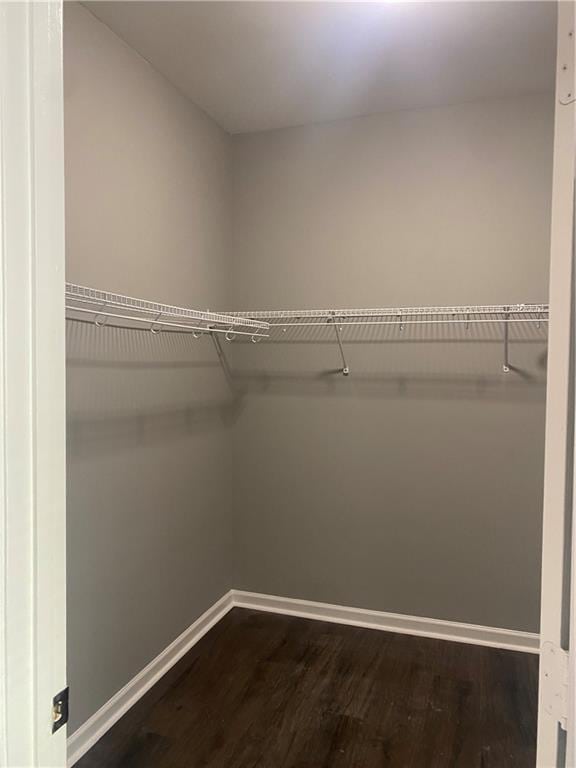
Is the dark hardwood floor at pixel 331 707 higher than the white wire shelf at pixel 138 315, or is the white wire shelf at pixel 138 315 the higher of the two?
the white wire shelf at pixel 138 315

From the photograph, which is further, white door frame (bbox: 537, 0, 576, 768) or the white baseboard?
the white baseboard

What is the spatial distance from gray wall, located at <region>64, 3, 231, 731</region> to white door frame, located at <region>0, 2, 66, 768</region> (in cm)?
120

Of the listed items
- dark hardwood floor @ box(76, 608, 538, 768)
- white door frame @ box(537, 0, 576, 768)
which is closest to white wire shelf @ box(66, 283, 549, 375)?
dark hardwood floor @ box(76, 608, 538, 768)

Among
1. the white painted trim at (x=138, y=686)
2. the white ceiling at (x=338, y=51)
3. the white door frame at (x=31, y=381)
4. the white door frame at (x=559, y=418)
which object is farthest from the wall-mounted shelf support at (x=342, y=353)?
the white door frame at (x=31, y=381)

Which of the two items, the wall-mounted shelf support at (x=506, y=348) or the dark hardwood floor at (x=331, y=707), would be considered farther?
the wall-mounted shelf support at (x=506, y=348)

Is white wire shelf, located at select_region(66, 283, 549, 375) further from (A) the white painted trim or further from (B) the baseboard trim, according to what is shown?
(A) the white painted trim

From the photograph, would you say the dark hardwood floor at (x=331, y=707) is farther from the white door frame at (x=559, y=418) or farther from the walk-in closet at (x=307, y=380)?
the white door frame at (x=559, y=418)

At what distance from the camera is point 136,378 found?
2.28 meters

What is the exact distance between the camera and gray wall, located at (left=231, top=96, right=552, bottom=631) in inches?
103

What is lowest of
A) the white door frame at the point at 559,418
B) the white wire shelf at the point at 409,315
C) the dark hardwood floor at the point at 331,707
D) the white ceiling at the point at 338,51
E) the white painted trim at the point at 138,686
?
the dark hardwood floor at the point at 331,707

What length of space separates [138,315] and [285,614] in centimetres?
186

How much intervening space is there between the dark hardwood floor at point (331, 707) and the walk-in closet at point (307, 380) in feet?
0.04

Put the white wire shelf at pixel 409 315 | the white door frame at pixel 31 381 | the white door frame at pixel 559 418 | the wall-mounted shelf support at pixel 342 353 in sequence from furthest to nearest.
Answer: the wall-mounted shelf support at pixel 342 353, the white wire shelf at pixel 409 315, the white door frame at pixel 559 418, the white door frame at pixel 31 381

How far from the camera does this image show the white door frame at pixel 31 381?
2.27 ft
